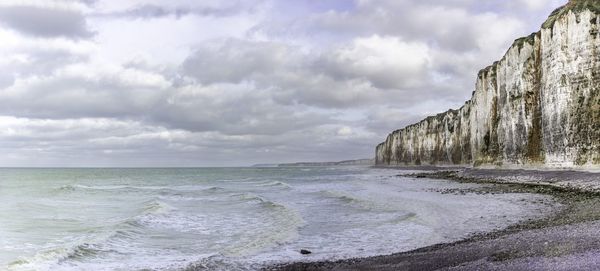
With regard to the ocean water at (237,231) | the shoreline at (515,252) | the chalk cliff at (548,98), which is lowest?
the ocean water at (237,231)

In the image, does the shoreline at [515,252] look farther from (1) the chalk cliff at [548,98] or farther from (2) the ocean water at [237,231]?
(1) the chalk cliff at [548,98]

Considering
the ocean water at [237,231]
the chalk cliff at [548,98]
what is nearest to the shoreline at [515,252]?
the ocean water at [237,231]

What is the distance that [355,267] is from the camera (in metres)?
12.2

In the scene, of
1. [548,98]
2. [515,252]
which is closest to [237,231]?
[515,252]

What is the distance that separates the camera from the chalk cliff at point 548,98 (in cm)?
3366

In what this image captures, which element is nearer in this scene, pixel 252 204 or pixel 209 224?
pixel 209 224

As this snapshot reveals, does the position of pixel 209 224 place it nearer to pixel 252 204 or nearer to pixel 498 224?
pixel 252 204

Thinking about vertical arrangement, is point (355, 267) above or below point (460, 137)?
below

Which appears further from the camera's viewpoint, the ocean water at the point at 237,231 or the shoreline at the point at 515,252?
the ocean water at the point at 237,231

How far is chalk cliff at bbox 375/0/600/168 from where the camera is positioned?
110ft

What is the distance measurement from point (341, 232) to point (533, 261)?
958 centimetres

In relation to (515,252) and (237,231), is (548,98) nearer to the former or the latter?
(237,231)

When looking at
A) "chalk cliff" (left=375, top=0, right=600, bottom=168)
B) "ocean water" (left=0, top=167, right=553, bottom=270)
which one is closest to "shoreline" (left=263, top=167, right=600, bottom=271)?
"ocean water" (left=0, top=167, right=553, bottom=270)

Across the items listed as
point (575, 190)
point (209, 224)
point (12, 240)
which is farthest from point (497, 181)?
point (12, 240)
